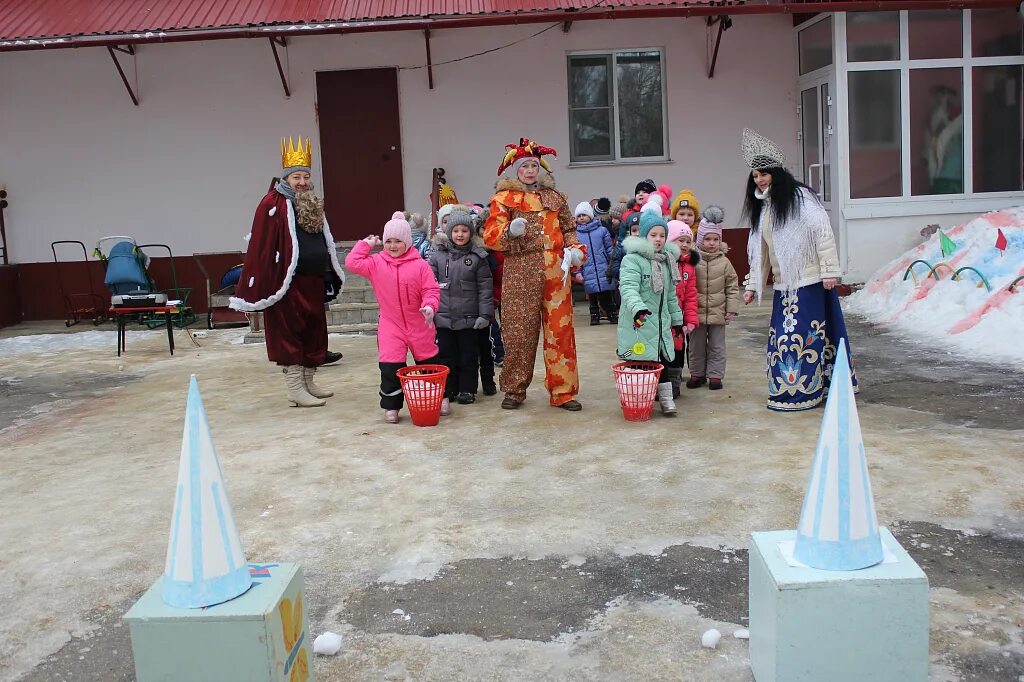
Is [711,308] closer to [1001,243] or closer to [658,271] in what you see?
[658,271]

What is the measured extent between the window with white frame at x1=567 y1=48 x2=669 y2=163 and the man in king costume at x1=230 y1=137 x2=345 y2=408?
6641 mm

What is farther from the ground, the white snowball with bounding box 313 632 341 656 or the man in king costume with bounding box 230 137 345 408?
the man in king costume with bounding box 230 137 345 408

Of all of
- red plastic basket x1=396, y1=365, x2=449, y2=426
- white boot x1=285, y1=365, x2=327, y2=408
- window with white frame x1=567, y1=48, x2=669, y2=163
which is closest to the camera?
red plastic basket x1=396, y1=365, x2=449, y2=426

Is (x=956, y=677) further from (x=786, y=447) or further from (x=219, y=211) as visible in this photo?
(x=219, y=211)

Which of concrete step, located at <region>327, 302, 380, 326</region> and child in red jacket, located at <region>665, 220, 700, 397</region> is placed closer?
child in red jacket, located at <region>665, 220, 700, 397</region>

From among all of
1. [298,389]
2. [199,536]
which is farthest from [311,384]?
[199,536]

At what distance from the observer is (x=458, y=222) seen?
257 inches

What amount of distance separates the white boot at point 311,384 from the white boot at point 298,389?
0.05 m

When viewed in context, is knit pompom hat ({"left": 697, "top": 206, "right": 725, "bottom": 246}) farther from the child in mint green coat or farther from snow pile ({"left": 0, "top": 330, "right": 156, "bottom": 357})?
snow pile ({"left": 0, "top": 330, "right": 156, "bottom": 357})

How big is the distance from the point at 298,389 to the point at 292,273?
845 millimetres

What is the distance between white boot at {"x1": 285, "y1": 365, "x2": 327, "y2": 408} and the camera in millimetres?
6812

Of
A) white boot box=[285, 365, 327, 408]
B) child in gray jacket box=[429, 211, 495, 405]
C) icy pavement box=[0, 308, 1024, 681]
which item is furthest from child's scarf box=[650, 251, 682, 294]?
white boot box=[285, 365, 327, 408]

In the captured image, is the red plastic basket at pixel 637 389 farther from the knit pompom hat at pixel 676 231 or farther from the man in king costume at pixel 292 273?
the man in king costume at pixel 292 273

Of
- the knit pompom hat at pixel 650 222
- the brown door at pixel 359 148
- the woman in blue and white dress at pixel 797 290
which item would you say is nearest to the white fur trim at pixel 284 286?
the knit pompom hat at pixel 650 222
